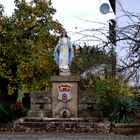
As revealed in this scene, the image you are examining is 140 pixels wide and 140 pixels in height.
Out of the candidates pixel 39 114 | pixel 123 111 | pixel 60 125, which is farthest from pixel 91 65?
pixel 39 114

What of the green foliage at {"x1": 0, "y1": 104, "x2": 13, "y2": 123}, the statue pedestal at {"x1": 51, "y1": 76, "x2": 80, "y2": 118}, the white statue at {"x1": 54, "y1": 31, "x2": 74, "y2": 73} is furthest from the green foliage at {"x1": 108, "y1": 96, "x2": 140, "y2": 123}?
the green foliage at {"x1": 0, "y1": 104, "x2": 13, "y2": 123}

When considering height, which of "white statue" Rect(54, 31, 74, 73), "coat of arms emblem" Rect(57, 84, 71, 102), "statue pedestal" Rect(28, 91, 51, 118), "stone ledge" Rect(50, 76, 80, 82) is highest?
"white statue" Rect(54, 31, 74, 73)

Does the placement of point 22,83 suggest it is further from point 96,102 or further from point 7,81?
point 96,102

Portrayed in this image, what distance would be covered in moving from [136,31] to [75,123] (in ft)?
31.8

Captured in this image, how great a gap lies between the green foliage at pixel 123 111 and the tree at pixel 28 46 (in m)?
11.0

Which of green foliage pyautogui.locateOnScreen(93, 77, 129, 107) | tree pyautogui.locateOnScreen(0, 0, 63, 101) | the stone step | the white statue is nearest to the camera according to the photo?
the stone step

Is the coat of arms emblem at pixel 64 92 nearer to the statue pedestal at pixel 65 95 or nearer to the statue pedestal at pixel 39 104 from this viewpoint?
the statue pedestal at pixel 65 95

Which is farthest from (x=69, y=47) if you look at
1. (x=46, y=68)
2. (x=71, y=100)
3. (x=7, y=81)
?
(x=7, y=81)

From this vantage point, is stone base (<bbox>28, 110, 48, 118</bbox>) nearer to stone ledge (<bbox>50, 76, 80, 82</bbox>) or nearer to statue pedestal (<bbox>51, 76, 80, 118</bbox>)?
statue pedestal (<bbox>51, 76, 80, 118</bbox>)

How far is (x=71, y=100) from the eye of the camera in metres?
18.5

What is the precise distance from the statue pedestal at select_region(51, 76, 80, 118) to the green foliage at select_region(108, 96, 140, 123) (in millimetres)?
1594

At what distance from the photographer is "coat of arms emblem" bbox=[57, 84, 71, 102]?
18.4 metres

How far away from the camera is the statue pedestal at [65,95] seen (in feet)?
60.4

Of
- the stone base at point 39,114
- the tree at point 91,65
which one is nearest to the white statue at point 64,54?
the tree at point 91,65
